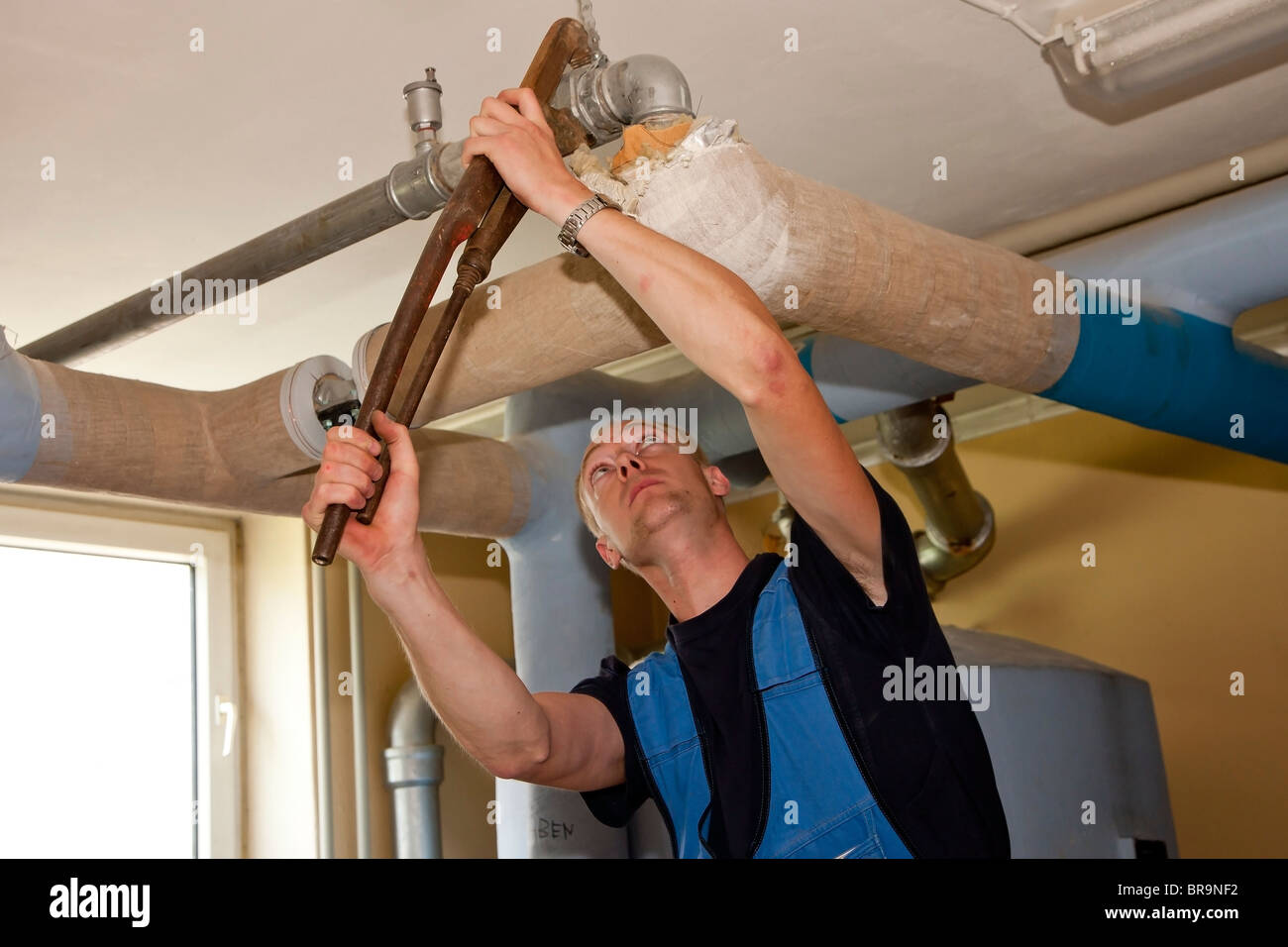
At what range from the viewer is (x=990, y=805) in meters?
1.60

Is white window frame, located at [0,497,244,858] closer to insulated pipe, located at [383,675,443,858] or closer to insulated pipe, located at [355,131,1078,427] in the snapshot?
insulated pipe, located at [383,675,443,858]

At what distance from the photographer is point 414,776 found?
3.93 metres

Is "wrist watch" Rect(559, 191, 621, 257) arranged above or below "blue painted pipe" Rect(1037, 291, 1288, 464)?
below

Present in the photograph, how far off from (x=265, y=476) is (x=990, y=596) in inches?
95.8

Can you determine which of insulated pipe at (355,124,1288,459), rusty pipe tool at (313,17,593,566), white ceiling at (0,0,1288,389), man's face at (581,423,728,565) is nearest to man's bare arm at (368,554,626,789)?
rusty pipe tool at (313,17,593,566)

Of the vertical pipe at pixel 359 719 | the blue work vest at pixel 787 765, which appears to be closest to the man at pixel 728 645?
the blue work vest at pixel 787 765

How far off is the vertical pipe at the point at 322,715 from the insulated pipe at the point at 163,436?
149cm

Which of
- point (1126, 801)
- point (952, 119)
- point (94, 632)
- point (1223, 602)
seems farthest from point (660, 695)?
point (94, 632)

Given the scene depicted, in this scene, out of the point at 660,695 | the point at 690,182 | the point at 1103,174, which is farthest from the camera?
the point at 1103,174

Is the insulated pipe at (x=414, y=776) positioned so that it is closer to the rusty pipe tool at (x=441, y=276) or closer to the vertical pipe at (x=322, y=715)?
the vertical pipe at (x=322, y=715)

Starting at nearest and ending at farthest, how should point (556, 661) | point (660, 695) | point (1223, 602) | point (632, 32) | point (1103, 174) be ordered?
1. point (660, 695)
2. point (632, 32)
3. point (1103, 174)
4. point (556, 661)
5. point (1223, 602)

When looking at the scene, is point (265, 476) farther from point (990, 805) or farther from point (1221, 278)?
point (1221, 278)

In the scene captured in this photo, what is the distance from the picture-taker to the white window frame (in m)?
3.97

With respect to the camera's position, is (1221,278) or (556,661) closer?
(1221,278)
